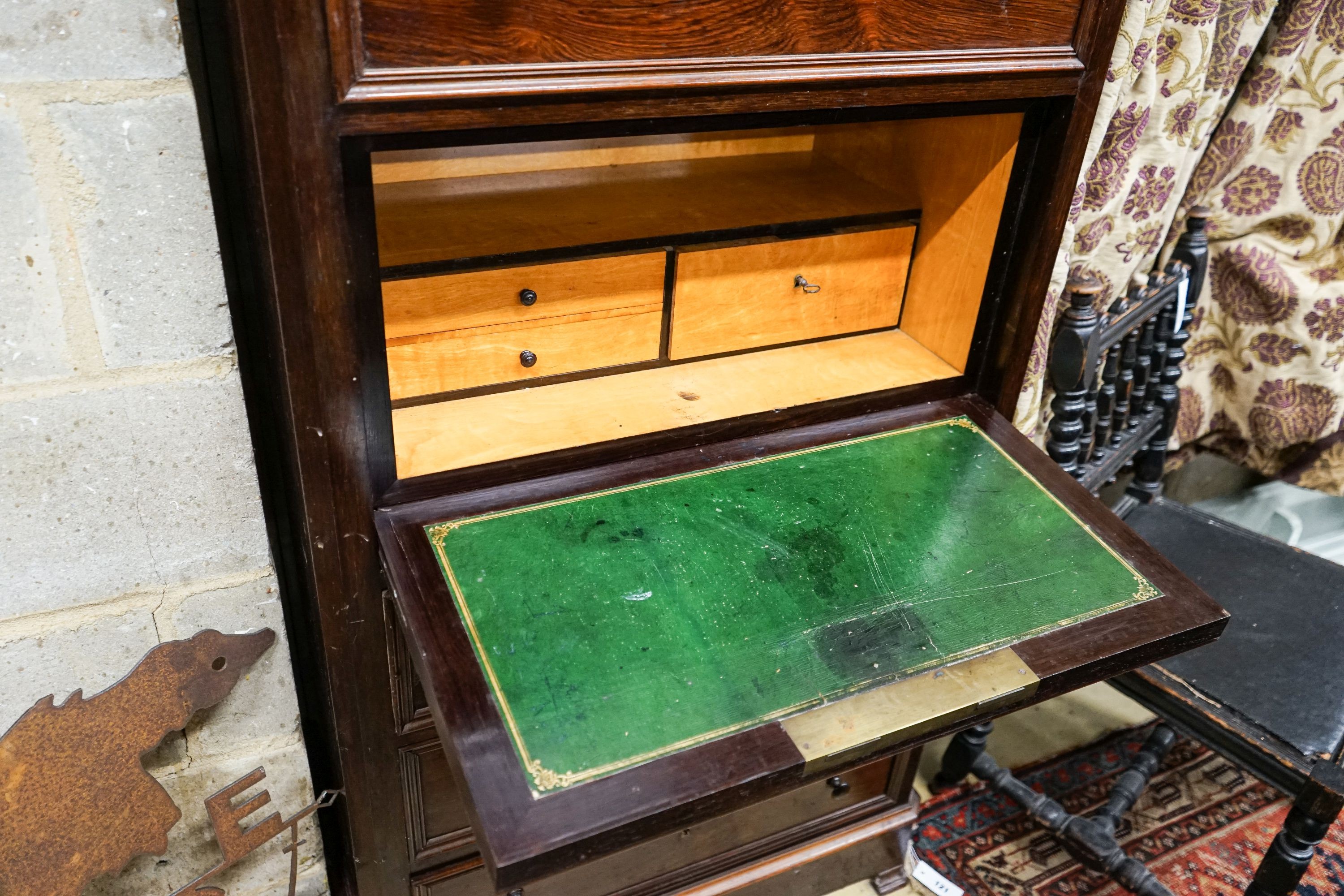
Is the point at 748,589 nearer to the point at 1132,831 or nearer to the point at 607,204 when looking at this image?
the point at 607,204

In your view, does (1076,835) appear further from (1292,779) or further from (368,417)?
(368,417)

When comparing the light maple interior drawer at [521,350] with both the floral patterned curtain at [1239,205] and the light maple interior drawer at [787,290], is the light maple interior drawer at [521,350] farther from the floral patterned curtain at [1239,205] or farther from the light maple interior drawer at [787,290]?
the floral patterned curtain at [1239,205]

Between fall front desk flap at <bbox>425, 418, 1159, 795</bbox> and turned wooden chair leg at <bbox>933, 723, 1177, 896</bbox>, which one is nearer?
fall front desk flap at <bbox>425, 418, 1159, 795</bbox>

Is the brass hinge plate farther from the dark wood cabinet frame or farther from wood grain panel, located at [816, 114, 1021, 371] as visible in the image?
wood grain panel, located at [816, 114, 1021, 371]

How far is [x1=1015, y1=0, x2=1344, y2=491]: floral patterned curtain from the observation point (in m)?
1.52

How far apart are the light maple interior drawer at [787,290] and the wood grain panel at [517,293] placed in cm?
5

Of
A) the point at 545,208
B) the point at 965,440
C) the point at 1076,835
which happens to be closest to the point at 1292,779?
the point at 1076,835

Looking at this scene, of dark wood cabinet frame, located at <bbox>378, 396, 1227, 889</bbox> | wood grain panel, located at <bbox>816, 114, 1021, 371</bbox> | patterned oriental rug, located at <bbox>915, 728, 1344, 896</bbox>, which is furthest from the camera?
patterned oriental rug, located at <bbox>915, 728, 1344, 896</bbox>

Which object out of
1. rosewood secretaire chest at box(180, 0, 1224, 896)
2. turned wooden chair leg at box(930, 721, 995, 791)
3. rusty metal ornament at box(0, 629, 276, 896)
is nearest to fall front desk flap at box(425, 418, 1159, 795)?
rosewood secretaire chest at box(180, 0, 1224, 896)

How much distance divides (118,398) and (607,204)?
1.99ft

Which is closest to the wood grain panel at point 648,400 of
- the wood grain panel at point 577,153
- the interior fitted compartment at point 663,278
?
the interior fitted compartment at point 663,278

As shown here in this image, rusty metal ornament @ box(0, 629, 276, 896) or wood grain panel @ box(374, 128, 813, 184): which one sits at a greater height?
wood grain panel @ box(374, 128, 813, 184)

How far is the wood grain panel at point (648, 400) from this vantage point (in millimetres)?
1120

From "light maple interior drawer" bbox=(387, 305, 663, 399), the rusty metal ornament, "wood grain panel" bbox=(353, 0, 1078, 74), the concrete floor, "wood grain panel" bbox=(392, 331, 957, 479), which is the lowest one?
the concrete floor
